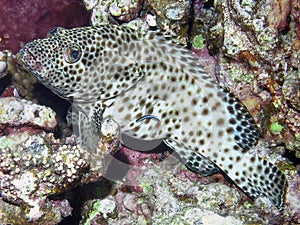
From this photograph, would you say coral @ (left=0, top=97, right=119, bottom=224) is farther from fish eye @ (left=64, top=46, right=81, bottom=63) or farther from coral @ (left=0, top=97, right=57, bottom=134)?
fish eye @ (left=64, top=46, right=81, bottom=63)

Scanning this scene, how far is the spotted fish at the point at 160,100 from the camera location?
4.63m

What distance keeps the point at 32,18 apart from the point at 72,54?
1225mm

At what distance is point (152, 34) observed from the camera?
4.89m

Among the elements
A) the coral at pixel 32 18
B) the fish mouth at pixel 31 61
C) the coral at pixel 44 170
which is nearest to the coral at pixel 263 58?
the coral at pixel 44 170

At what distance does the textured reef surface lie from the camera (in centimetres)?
397

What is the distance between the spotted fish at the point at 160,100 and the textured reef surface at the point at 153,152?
0.63ft

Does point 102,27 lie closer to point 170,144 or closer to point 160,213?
point 170,144

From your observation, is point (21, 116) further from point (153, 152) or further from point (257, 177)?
point (257, 177)

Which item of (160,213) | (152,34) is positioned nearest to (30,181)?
(160,213)

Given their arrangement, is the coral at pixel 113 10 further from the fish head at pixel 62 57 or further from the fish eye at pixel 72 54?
the fish eye at pixel 72 54

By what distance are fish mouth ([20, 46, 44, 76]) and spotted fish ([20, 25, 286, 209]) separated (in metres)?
0.09

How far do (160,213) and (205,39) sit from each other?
8.65 feet

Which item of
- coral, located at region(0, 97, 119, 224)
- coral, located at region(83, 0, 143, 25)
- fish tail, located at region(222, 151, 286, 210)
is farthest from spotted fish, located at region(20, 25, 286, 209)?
coral, located at region(0, 97, 119, 224)

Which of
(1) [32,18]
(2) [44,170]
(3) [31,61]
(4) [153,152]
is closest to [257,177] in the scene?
(4) [153,152]
